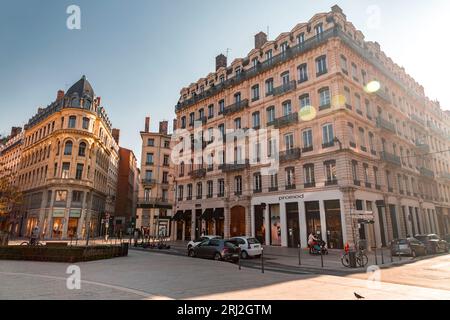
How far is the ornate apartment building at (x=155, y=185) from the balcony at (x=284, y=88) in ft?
93.0

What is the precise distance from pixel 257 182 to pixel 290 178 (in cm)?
428

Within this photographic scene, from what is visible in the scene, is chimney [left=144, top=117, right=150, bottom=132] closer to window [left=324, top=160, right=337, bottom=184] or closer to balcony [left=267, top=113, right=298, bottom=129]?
balcony [left=267, top=113, right=298, bottom=129]

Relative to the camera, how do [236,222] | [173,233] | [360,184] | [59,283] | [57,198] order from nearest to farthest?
[59,283] < [360,184] < [236,222] < [173,233] < [57,198]

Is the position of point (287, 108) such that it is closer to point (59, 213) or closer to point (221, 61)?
point (221, 61)

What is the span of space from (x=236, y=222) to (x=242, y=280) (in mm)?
22179

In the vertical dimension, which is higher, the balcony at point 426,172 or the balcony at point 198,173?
the balcony at point 426,172

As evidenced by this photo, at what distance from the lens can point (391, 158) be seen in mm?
30781

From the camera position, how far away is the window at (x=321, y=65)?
89.1 ft

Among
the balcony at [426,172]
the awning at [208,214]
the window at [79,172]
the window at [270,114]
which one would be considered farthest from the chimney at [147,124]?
the balcony at [426,172]

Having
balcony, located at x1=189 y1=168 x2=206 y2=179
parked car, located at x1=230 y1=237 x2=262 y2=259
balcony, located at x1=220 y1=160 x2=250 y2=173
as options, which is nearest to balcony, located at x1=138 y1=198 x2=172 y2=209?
balcony, located at x1=189 y1=168 x2=206 y2=179

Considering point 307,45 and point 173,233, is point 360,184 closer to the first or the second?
point 307,45

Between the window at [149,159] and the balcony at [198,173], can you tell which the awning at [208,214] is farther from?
the window at [149,159]
